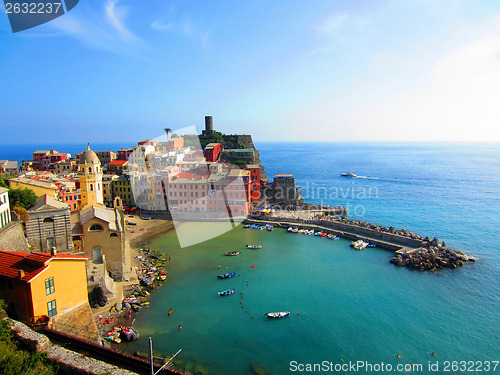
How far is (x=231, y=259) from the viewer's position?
90.1 ft

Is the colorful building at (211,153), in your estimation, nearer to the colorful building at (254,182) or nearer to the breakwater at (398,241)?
the colorful building at (254,182)

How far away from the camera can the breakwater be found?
86.2 feet

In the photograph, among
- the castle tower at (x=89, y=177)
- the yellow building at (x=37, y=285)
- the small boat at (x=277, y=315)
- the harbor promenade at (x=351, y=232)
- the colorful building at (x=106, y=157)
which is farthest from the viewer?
the colorful building at (x=106, y=157)

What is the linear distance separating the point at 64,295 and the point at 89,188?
1442 cm

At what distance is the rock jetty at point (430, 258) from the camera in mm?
25906

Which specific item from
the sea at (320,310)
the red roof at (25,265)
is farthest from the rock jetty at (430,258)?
the red roof at (25,265)

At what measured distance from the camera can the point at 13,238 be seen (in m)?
17.1

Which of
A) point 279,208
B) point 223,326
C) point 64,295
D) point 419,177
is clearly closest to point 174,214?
point 279,208

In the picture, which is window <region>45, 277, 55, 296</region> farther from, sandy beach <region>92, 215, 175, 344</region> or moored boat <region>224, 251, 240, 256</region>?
moored boat <region>224, 251, 240, 256</region>

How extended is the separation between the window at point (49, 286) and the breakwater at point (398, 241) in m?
24.4

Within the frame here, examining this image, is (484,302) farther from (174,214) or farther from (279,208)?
(174,214)

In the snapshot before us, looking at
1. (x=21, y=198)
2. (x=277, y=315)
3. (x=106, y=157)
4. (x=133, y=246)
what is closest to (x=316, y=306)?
(x=277, y=315)

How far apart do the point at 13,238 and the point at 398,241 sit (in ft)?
99.1

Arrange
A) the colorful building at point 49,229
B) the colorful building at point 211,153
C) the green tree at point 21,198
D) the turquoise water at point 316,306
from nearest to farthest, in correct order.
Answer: the turquoise water at point 316,306 < the colorful building at point 49,229 < the green tree at point 21,198 < the colorful building at point 211,153
